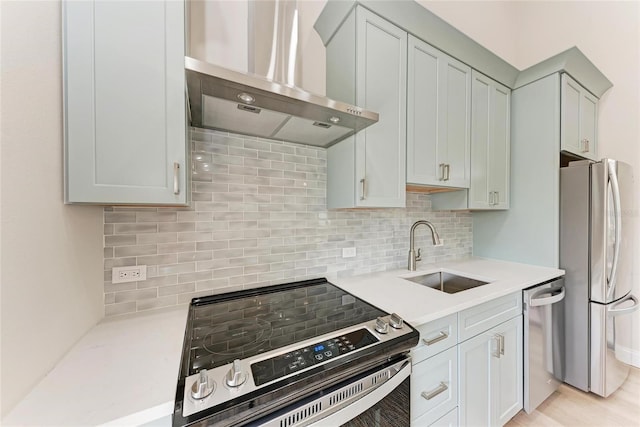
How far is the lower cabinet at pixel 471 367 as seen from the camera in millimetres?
1092

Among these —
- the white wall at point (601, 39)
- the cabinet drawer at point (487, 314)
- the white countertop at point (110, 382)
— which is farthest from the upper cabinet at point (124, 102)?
the white wall at point (601, 39)

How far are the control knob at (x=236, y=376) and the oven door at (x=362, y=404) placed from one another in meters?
0.13

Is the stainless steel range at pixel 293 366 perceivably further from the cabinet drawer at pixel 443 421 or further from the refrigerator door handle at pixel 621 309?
the refrigerator door handle at pixel 621 309

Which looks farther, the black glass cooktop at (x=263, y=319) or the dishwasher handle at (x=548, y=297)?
the dishwasher handle at (x=548, y=297)

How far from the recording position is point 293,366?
73 cm

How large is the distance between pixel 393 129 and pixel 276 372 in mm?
1332

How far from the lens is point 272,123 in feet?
3.89

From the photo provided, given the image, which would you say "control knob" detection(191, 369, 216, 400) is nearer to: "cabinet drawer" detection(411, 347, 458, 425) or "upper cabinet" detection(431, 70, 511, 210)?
"cabinet drawer" detection(411, 347, 458, 425)

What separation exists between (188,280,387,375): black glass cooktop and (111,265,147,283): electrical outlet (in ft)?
0.91

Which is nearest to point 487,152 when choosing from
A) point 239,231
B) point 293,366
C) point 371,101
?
point 371,101

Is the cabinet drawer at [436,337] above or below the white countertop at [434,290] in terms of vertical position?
below

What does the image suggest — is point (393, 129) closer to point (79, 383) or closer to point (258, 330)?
point (258, 330)

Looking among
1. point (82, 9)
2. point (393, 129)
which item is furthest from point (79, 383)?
point (393, 129)

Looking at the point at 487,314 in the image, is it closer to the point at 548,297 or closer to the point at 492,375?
the point at 492,375
